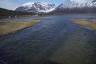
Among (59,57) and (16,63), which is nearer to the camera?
(16,63)

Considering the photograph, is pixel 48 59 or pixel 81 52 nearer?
pixel 48 59

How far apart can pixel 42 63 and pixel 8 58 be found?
525cm

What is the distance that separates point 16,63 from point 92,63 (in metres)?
9.25

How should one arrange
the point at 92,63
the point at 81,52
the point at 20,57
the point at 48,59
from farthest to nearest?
the point at 81,52
the point at 20,57
the point at 48,59
the point at 92,63

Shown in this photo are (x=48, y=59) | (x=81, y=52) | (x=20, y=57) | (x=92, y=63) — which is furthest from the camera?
(x=81, y=52)

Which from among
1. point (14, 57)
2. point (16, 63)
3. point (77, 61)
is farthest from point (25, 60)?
point (77, 61)

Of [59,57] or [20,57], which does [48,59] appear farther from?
[20,57]

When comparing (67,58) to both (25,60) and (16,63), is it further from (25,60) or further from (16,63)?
(16,63)

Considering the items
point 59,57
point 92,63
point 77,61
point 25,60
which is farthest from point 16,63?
point 92,63

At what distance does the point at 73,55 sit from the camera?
1470 centimetres

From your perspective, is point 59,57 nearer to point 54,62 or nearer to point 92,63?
point 54,62

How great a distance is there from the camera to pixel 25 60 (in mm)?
13586

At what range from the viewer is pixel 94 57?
13.9 m

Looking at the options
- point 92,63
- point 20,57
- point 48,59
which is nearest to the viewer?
point 92,63
